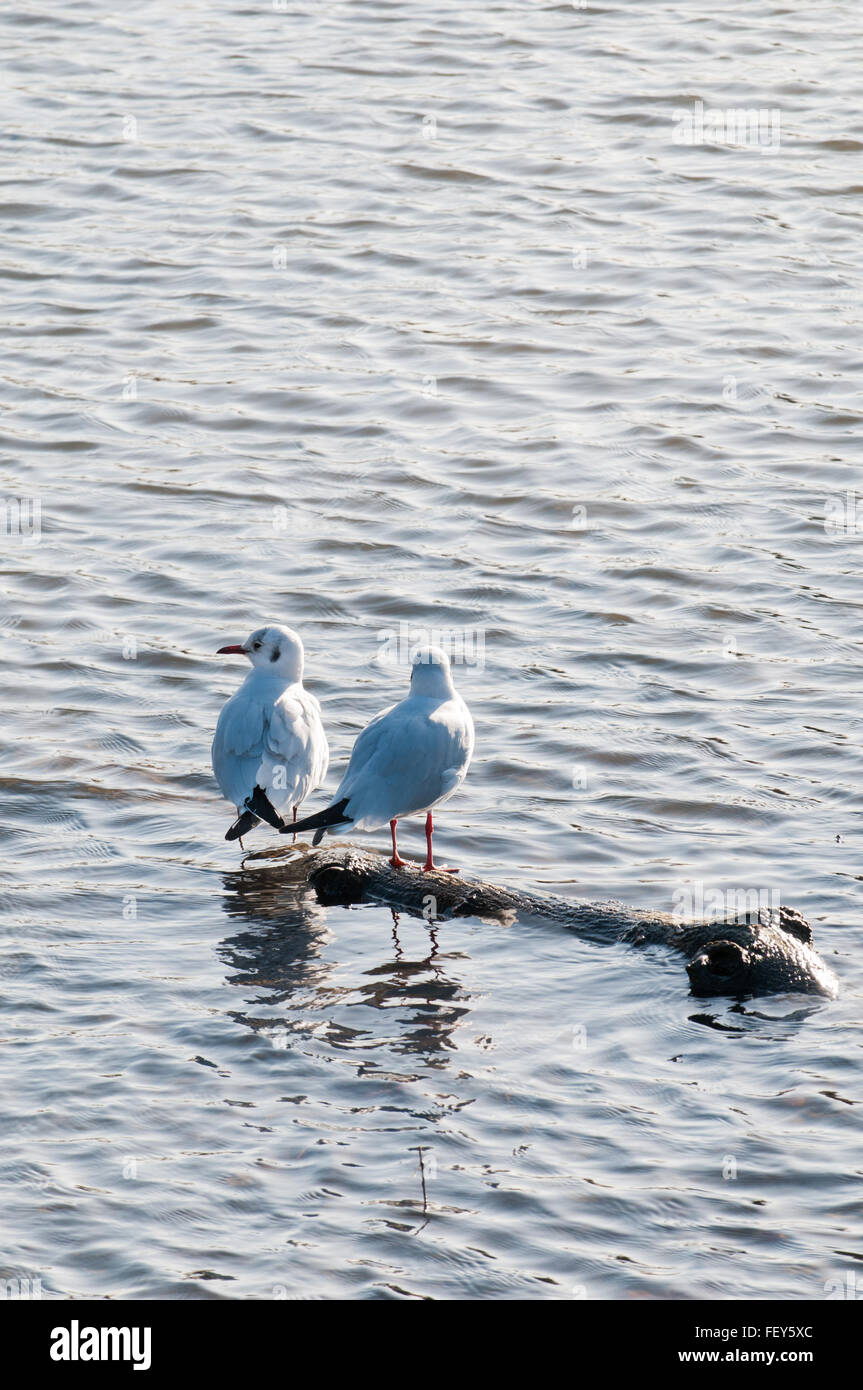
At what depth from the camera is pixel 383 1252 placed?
5.51 m

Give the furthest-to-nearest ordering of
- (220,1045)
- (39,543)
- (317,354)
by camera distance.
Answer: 1. (317,354)
2. (39,543)
3. (220,1045)

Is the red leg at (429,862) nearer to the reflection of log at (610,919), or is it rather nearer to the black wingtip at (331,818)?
the reflection of log at (610,919)

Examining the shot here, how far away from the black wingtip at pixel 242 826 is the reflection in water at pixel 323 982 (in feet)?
0.76

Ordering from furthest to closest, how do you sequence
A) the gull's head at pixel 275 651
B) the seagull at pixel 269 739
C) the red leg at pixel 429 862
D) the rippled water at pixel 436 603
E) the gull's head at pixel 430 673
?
the gull's head at pixel 275 651
the seagull at pixel 269 739
the gull's head at pixel 430 673
the red leg at pixel 429 862
the rippled water at pixel 436 603

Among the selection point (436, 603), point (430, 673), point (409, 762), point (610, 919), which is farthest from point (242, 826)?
Answer: point (436, 603)

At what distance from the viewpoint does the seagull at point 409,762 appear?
7.56 metres

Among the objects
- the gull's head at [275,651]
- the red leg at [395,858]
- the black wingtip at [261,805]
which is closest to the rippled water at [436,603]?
the red leg at [395,858]

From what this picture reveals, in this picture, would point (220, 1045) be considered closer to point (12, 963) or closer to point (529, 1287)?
point (12, 963)

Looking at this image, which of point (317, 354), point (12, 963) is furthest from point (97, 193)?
point (12, 963)

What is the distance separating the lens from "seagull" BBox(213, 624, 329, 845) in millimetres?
7906

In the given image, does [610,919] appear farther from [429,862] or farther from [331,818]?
[331,818]

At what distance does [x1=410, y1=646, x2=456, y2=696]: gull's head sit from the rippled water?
801mm

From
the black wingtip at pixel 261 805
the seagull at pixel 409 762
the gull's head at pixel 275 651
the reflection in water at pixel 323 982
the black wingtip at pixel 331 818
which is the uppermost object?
the gull's head at pixel 275 651

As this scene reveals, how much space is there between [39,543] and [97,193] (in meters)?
6.51
